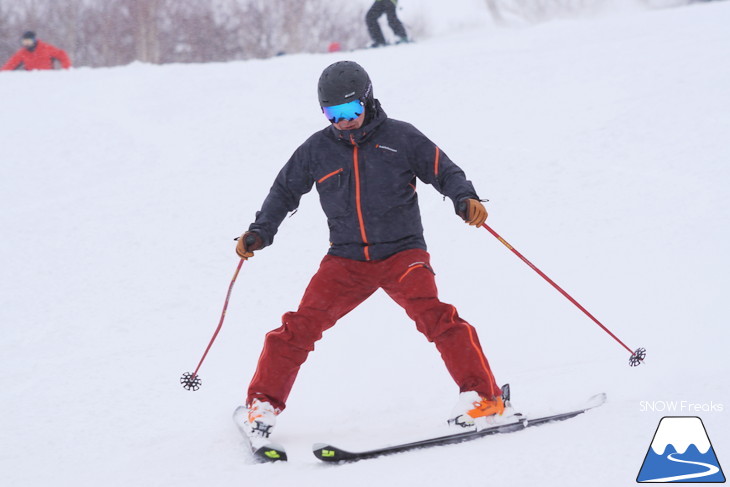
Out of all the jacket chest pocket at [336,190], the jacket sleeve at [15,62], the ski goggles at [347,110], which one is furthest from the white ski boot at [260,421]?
the jacket sleeve at [15,62]

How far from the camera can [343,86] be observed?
3227mm

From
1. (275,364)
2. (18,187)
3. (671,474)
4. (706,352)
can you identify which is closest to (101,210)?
(18,187)

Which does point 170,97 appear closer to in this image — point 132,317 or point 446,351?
point 132,317

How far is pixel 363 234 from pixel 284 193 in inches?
18.3

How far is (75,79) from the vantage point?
30.5 ft

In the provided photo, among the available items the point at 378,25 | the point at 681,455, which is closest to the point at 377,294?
the point at 681,455

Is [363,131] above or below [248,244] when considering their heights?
above

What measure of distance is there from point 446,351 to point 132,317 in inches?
106

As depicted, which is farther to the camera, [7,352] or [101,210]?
[101,210]

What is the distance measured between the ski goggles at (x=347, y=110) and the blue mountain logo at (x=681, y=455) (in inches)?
66.9

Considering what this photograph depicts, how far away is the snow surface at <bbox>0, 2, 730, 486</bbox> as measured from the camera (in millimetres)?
3293

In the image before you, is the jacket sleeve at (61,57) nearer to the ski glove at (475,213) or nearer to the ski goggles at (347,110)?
the ski goggles at (347,110)

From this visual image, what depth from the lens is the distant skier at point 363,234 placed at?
3178 millimetres
